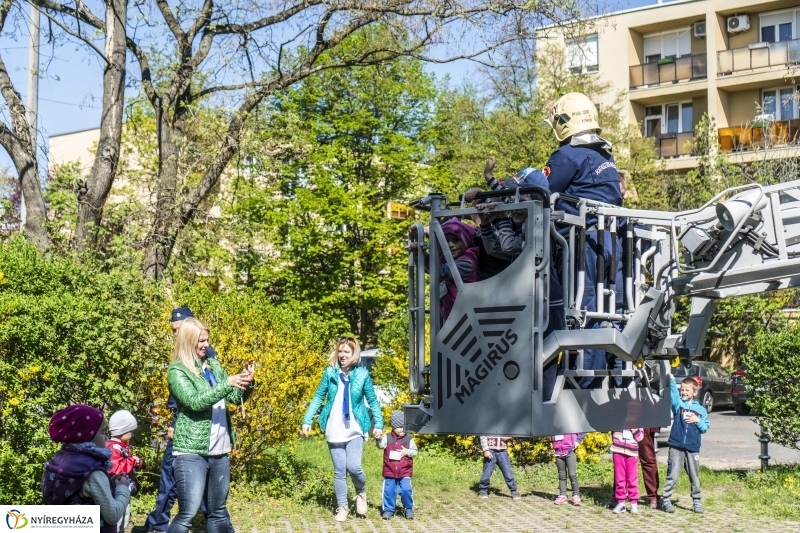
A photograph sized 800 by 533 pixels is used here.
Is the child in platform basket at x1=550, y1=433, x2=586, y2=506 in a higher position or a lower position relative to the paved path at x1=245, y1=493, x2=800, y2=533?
higher

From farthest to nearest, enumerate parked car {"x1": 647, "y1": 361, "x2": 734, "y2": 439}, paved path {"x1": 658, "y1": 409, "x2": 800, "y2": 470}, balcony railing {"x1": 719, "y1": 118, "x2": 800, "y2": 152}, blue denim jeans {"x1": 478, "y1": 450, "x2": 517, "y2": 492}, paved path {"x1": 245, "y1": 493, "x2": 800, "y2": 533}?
balcony railing {"x1": 719, "y1": 118, "x2": 800, "y2": 152} → parked car {"x1": 647, "y1": 361, "x2": 734, "y2": 439} → paved path {"x1": 658, "y1": 409, "x2": 800, "y2": 470} → blue denim jeans {"x1": 478, "y1": 450, "x2": 517, "y2": 492} → paved path {"x1": 245, "y1": 493, "x2": 800, "y2": 533}

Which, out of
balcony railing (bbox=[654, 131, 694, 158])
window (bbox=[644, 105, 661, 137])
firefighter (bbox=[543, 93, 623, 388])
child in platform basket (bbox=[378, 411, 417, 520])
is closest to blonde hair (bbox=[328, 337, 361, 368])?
child in platform basket (bbox=[378, 411, 417, 520])

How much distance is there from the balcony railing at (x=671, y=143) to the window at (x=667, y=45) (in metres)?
3.25

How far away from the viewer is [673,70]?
3928 cm

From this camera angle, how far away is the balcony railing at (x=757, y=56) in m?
36.6

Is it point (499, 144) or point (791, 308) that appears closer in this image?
point (791, 308)

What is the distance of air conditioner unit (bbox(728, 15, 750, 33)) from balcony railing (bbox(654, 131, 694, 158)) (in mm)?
4368

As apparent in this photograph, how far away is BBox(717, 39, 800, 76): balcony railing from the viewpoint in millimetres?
36625

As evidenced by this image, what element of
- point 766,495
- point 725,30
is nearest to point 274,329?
point 766,495

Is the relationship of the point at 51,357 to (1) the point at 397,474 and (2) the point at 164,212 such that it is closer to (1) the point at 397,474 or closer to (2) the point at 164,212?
(1) the point at 397,474

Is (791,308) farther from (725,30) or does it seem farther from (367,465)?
(367,465)

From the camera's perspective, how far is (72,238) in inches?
549

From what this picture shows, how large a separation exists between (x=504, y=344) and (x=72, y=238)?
10.5 metres

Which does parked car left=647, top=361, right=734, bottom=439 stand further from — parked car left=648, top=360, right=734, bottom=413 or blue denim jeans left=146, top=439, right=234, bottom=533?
blue denim jeans left=146, top=439, right=234, bottom=533
